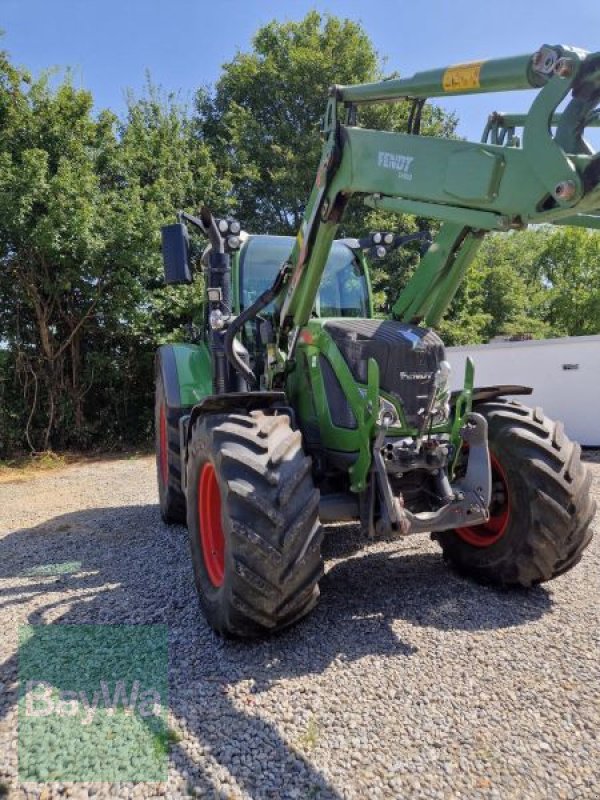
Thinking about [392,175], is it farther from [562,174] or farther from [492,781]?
[492,781]

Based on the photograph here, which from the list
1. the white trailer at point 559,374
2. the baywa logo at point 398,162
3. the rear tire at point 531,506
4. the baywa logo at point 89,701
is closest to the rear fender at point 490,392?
the rear tire at point 531,506

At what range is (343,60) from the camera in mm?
17812

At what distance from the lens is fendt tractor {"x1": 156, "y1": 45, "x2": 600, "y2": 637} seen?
2.60 metres

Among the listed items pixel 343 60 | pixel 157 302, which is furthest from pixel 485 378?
pixel 343 60

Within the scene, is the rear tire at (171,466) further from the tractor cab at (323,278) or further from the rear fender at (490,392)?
the rear fender at (490,392)

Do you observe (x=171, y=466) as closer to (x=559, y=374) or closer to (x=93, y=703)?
(x=93, y=703)

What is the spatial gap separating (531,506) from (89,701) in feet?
8.32

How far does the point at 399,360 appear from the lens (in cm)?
358

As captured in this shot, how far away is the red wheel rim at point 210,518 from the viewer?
353 centimetres

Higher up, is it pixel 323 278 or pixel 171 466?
pixel 323 278

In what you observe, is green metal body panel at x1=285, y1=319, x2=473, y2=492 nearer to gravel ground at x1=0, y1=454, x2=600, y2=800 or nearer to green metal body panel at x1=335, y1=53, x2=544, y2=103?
gravel ground at x1=0, y1=454, x2=600, y2=800

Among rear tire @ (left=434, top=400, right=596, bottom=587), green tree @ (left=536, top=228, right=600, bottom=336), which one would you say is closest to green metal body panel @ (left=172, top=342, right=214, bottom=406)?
rear tire @ (left=434, top=400, right=596, bottom=587)

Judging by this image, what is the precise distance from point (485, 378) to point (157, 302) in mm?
6428

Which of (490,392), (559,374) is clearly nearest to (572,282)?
(559,374)
